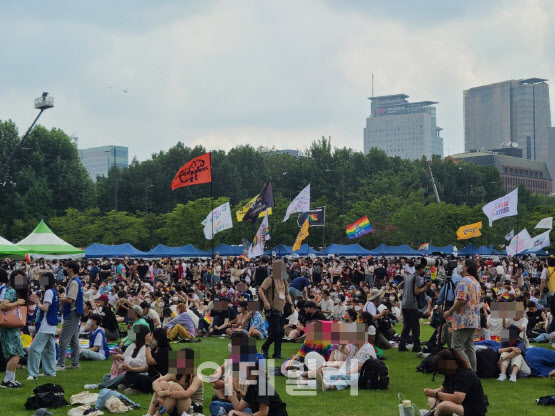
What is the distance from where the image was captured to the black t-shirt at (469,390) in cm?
762

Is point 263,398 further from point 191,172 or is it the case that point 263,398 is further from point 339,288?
point 339,288

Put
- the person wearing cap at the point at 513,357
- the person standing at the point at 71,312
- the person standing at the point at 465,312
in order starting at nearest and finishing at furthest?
the person standing at the point at 465,312
the person wearing cap at the point at 513,357
the person standing at the point at 71,312

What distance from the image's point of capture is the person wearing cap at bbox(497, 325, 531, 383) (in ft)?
37.0

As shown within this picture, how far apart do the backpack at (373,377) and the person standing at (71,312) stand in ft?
15.9

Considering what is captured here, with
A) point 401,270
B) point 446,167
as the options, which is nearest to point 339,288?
point 401,270

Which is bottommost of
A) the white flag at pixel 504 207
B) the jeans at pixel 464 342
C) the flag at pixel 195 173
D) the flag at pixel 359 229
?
the jeans at pixel 464 342

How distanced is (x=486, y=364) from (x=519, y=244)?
23.2m

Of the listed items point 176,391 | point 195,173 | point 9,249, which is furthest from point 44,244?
point 176,391

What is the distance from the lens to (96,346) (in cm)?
1419

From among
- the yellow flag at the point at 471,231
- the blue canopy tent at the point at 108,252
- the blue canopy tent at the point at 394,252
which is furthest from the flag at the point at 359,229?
the blue canopy tent at the point at 108,252

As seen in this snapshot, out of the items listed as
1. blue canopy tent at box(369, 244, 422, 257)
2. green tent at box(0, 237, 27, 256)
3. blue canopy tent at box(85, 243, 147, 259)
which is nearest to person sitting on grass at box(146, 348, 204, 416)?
green tent at box(0, 237, 27, 256)

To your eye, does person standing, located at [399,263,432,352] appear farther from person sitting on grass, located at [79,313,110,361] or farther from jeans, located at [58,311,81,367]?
jeans, located at [58,311,81,367]

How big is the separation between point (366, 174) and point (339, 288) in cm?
6578

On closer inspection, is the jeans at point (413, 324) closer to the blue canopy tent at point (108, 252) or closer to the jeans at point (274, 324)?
the jeans at point (274, 324)
